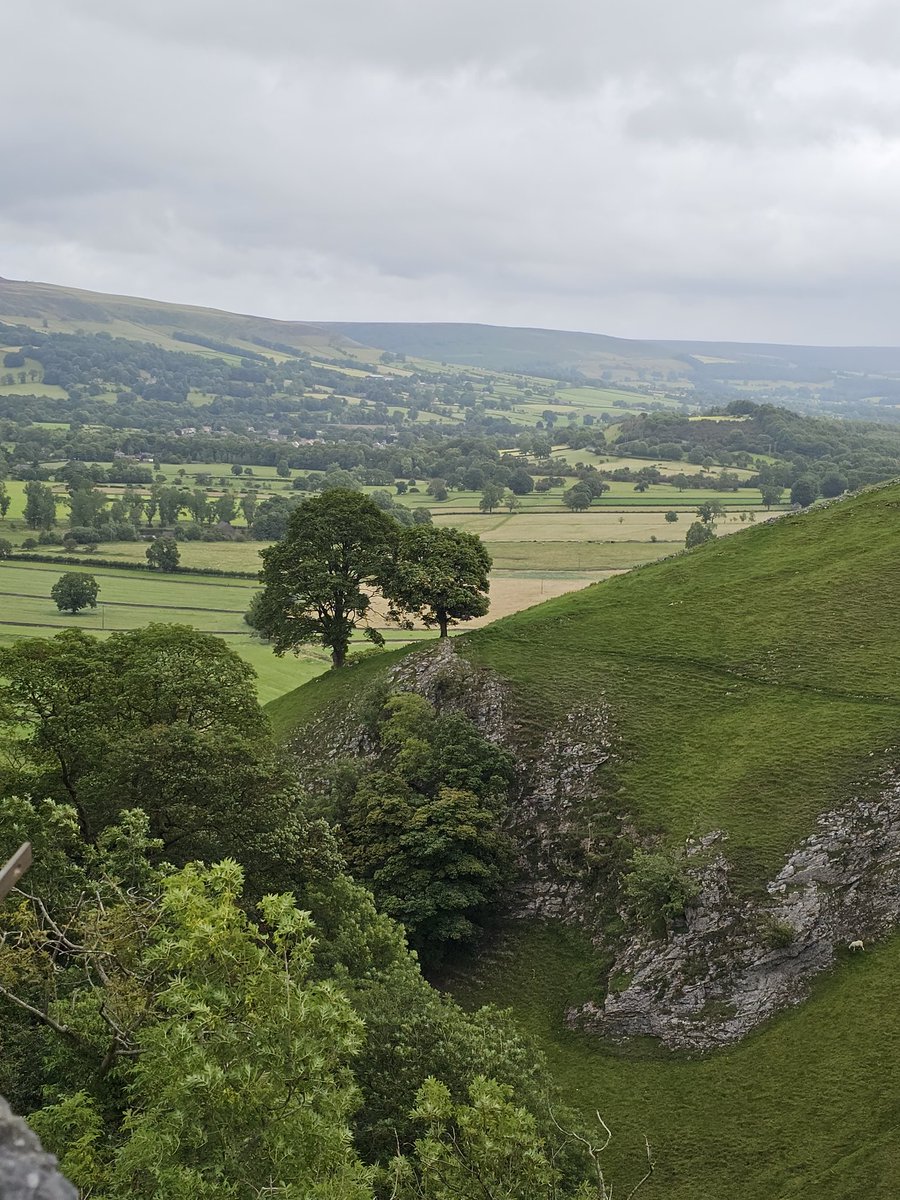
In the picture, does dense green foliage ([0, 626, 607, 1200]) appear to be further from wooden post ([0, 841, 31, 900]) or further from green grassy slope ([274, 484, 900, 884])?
green grassy slope ([274, 484, 900, 884])

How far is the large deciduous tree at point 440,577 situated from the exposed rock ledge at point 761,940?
26.2 m

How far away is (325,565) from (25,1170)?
2324 inches

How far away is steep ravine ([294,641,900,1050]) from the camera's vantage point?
112 ft

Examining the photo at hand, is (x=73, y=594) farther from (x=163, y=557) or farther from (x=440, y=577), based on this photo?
(x=440, y=577)

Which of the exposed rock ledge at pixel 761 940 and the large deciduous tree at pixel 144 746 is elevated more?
the large deciduous tree at pixel 144 746

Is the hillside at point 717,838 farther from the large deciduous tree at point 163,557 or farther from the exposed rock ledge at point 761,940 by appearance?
the large deciduous tree at point 163,557

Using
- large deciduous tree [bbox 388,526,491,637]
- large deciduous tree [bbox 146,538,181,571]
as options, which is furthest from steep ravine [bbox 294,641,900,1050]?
large deciduous tree [bbox 146,538,181,571]

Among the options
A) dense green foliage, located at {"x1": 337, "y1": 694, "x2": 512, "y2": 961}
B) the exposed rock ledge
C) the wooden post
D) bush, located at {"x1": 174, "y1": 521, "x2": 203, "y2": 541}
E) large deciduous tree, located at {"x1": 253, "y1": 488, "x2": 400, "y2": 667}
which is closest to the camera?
the wooden post

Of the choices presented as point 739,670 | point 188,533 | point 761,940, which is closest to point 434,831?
point 761,940

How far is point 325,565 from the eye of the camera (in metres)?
64.8

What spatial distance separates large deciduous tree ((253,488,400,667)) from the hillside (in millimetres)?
5988

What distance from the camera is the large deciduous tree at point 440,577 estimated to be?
2348 inches

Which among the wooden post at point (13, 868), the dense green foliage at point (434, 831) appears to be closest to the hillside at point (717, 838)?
the dense green foliage at point (434, 831)

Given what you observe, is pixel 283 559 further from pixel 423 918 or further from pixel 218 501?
pixel 218 501
